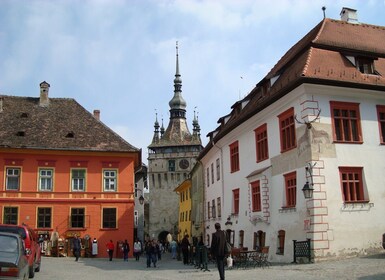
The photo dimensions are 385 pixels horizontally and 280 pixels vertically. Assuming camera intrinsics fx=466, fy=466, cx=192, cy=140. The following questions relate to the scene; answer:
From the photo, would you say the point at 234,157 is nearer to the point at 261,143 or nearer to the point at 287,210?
the point at 261,143

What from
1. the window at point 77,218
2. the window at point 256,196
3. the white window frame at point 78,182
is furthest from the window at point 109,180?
the window at point 256,196

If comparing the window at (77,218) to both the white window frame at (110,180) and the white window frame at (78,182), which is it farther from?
the white window frame at (110,180)

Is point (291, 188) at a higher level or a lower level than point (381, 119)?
lower

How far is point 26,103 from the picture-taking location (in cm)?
3891

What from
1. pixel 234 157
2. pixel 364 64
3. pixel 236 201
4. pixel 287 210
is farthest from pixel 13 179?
pixel 364 64

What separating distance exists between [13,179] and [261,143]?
19.4 meters

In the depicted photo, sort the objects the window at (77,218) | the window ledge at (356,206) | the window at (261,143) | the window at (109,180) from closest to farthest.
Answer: the window ledge at (356,206) → the window at (261,143) → the window at (77,218) → the window at (109,180)

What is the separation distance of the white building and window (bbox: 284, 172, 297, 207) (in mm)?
44

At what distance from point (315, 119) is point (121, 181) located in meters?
19.7

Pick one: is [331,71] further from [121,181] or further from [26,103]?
[26,103]

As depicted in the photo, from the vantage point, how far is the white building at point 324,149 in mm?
18719

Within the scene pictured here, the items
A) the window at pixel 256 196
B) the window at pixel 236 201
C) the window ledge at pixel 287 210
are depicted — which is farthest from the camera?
the window at pixel 236 201

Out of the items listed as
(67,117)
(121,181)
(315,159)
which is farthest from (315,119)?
(67,117)

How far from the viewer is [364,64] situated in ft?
70.7
